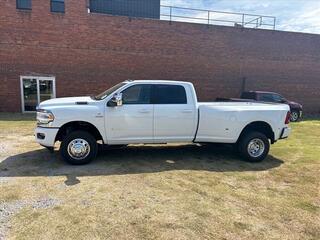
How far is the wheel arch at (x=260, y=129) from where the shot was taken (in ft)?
23.9

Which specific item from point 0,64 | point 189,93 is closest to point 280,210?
point 189,93

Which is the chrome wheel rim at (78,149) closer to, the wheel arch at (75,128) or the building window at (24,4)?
the wheel arch at (75,128)

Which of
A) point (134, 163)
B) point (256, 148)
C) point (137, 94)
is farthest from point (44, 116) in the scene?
point (256, 148)

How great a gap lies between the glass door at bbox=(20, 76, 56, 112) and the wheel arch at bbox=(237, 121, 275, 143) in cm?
1254

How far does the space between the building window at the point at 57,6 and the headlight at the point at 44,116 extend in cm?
1198

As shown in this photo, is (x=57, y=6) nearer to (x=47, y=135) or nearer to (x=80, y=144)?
(x=47, y=135)

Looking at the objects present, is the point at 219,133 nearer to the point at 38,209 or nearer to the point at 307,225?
the point at 307,225

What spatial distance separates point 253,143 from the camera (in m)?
7.22

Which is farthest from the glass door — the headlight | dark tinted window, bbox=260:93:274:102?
dark tinted window, bbox=260:93:274:102

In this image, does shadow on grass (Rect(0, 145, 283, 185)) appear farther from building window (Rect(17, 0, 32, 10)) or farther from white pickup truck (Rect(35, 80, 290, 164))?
building window (Rect(17, 0, 32, 10))

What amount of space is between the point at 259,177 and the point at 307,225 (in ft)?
6.66

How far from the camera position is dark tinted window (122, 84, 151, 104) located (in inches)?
261

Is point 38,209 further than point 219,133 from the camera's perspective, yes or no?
No

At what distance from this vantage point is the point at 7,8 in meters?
15.4
